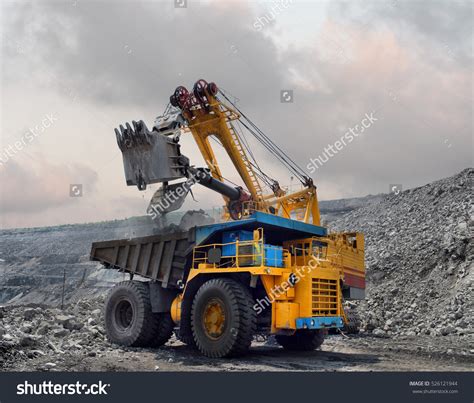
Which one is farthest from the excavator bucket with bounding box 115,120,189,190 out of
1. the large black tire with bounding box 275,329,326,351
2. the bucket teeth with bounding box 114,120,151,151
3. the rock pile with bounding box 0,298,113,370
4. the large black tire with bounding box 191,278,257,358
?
the large black tire with bounding box 275,329,326,351

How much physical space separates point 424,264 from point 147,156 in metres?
12.2

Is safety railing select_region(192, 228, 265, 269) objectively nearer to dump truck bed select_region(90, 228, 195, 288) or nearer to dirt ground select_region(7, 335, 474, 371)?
dump truck bed select_region(90, 228, 195, 288)

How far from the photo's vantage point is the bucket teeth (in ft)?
42.7

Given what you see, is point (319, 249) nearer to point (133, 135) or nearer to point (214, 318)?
point (214, 318)

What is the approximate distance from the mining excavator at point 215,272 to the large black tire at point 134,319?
24 mm

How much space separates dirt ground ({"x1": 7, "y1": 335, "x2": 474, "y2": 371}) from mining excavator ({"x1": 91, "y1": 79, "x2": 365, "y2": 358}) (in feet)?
1.59

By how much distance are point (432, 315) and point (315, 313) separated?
690 cm

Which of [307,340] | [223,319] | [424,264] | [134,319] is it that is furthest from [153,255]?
[424,264]

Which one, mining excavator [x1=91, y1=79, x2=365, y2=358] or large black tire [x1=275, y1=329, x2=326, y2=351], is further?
large black tire [x1=275, y1=329, x2=326, y2=351]

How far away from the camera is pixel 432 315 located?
639 inches

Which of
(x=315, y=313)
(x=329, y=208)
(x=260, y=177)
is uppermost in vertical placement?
(x=329, y=208)
